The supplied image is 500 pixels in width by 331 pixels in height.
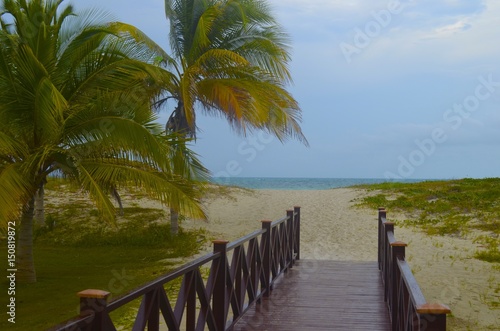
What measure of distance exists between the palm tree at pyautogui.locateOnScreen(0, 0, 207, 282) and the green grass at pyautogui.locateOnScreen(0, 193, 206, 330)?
107 cm

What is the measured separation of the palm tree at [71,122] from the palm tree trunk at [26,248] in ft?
0.06

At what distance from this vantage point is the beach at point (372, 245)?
343 inches

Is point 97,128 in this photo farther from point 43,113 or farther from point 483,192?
point 483,192

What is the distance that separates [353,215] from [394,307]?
49.8 ft

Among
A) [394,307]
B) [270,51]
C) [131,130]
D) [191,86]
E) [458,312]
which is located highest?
[270,51]

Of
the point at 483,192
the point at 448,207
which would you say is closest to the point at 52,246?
the point at 448,207

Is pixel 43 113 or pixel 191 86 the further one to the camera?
pixel 191 86

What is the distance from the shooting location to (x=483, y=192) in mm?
21000

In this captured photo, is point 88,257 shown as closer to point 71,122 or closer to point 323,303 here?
point 71,122

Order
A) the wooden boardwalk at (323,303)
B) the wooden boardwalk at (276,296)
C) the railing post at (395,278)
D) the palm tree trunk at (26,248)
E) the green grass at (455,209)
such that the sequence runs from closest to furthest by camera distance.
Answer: the wooden boardwalk at (276,296)
the railing post at (395,278)
the wooden boardwalk at (323,303)
the palm tree trunk at (26,248)
the green grass at (455,209)

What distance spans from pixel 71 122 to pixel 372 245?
9031 mm

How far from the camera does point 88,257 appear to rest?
13594mm

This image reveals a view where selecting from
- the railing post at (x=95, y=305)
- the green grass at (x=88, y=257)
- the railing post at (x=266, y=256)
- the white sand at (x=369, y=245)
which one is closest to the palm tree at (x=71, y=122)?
the green grass at (x=88, y=257)

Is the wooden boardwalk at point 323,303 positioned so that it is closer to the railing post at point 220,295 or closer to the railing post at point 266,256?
the railing post at point 266,256
